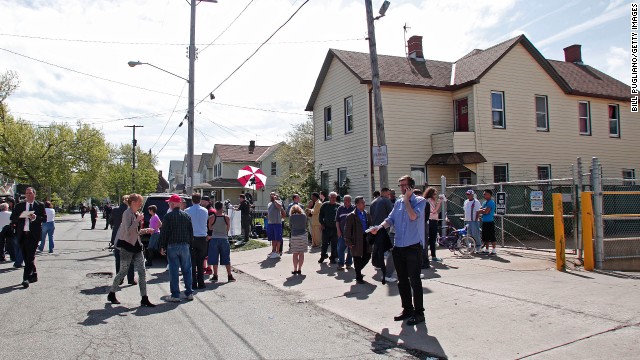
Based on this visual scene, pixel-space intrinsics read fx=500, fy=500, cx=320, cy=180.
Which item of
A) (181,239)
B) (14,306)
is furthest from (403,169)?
(14,306)

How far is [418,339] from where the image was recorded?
5969mm

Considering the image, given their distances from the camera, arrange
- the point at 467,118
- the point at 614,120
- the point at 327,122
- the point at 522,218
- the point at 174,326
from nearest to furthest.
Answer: the point at 174,326, the point at 522,218, the point at 467,118, the point at 327,122, the point at 614,120

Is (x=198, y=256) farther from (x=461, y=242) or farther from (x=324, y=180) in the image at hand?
(x=324, y=180)

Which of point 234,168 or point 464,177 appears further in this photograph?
point 234,168

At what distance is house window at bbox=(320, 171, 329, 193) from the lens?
23.2m

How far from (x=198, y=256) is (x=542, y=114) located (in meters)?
17.6

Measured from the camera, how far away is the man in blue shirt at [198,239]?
375 inches

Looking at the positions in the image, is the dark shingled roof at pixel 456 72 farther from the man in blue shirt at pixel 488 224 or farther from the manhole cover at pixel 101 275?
the manhole cover at pixel 101 275

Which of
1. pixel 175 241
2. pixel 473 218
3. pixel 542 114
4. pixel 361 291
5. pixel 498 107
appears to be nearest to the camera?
pixel 175 241

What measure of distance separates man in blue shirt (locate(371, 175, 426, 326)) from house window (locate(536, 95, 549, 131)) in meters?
17.2

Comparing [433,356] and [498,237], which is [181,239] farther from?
[498,237]

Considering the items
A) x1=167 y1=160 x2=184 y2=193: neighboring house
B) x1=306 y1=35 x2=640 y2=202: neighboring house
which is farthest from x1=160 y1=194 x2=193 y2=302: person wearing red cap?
x1=167 y1=160 x2=184 y2=193: neighboring house

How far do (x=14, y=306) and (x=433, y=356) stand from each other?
6.51 m

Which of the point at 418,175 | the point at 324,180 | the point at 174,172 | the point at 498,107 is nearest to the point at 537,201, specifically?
the point at 418,175
